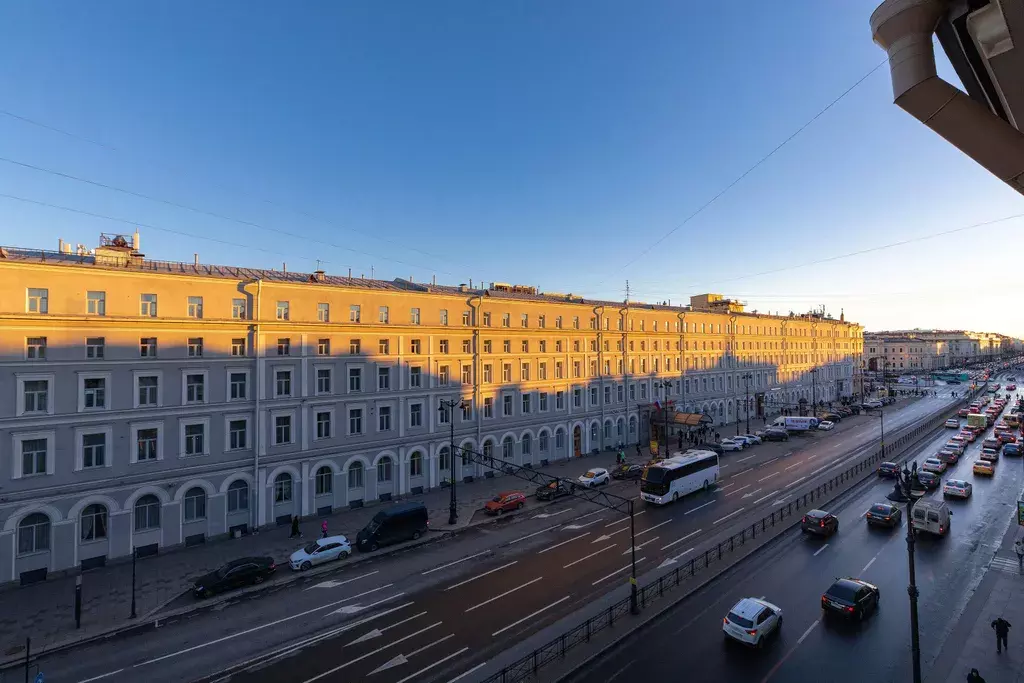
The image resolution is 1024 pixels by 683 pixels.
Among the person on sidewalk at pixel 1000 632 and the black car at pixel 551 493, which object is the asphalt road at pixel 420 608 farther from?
the person on sidewalk at pixel 1000 632

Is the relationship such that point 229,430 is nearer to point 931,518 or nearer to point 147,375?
point 147,375

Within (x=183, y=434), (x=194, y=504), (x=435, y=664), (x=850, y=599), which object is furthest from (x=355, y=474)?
(x=850, y=599)

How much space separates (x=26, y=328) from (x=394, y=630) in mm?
24934

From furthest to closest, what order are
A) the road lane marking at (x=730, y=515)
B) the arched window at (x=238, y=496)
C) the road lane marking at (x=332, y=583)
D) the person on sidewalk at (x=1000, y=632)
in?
1. the road lane marking at (x=730, y=515)
2. the arched window at (x=238, y=496)
3. the road lane marking at (x=332, y=583)
4. the person on sidewalk at (x=1000, y=632)

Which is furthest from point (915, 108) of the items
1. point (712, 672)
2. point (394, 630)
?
point (394, 630)

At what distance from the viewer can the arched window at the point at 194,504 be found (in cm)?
2872

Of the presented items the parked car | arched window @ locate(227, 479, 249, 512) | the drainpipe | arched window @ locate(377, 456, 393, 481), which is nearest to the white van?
the parked car

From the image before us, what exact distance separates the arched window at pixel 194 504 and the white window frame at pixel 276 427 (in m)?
4.81

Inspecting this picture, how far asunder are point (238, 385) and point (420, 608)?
19.3m

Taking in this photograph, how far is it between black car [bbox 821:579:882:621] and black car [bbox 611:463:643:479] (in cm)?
2311

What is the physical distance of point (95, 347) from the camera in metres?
26.4

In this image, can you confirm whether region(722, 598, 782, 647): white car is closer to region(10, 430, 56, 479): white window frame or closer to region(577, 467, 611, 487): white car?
region(577, 467, 611, 487): white car

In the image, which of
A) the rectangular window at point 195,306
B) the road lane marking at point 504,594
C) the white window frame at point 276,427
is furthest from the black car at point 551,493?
the rectangular window at point 195,306

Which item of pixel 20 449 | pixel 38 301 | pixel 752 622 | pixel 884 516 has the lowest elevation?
pixel 884 516
